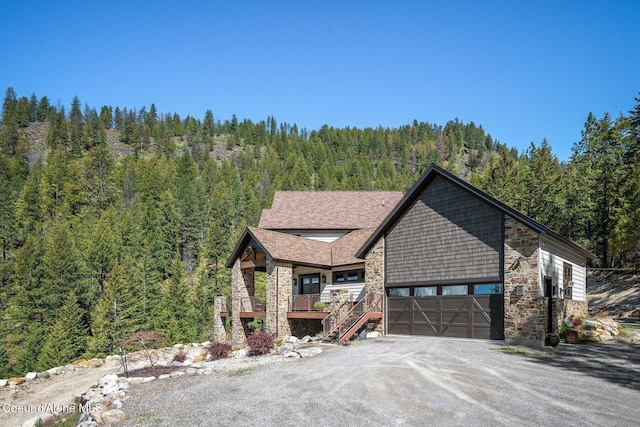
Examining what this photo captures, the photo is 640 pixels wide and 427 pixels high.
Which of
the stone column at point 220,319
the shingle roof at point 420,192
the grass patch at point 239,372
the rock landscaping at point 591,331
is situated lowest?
the stone column at point 220,319

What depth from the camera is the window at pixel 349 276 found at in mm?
25922

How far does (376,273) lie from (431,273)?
3.02 meters

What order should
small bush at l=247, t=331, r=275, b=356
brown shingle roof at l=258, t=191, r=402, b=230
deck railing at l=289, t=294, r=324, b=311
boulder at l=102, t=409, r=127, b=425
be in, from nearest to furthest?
boulder at l=102, t=409, r=127, b=425, small bush at l=247, t=331, r=275, b=356, deck railing at l=289, t=294, r=324, b=311, brown shingle roof at l=258, t=191, r=402, b=230

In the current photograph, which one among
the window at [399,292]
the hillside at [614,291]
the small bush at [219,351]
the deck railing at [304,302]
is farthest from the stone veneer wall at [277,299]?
the hillside at [614,291]

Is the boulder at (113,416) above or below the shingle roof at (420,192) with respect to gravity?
below

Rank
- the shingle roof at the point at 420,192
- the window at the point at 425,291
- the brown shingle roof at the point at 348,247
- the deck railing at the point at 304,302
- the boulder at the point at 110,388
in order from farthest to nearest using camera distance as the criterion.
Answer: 1. the brown shingle roof at the point at 348,247
2. the deck railing at the point at 304,302
3. the window at the point at 425,291
4. the shingle roof at the point at 420,192
5. the boulder at the point at 110,388

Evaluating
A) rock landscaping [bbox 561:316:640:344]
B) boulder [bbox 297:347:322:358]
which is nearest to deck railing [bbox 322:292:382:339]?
boulder [bbox 297:347:322:358]

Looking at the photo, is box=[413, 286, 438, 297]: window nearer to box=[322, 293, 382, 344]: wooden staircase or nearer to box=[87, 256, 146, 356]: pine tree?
box=[322, 293, 382, 344]: wooden staircase

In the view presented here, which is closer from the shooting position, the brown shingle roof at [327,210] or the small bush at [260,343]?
the small bush at [260,343]

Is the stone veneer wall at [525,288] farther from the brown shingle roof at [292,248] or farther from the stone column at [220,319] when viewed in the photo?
the stone column at [220,319]

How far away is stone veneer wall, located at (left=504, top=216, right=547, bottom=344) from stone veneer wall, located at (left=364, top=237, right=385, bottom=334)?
608 centimetres

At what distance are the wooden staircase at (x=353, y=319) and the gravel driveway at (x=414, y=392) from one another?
5061 millimetres

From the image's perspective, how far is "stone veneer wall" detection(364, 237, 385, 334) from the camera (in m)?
22.5

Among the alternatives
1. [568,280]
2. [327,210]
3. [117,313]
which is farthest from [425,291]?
[117,313]
